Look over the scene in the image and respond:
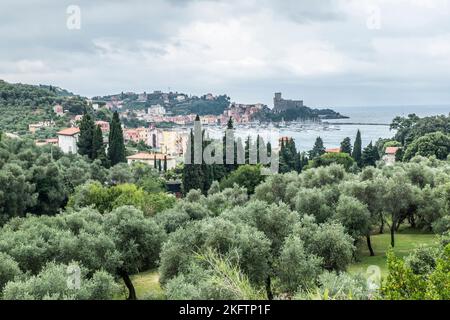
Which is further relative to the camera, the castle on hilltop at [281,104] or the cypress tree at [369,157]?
the castle on hilltop at [281,104]

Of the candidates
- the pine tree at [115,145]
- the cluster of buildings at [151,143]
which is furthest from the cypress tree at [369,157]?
the pine tree at [115,145]

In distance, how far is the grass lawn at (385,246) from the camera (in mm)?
26839

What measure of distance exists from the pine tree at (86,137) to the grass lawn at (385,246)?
41182mm

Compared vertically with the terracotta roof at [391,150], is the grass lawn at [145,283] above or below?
below

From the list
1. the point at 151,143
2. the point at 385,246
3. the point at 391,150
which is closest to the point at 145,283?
the point at 385,246

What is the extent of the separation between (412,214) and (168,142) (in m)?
95.1

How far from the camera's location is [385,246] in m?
30.7

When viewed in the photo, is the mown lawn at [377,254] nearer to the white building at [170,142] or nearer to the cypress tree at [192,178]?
the cypress tree at [192,178]

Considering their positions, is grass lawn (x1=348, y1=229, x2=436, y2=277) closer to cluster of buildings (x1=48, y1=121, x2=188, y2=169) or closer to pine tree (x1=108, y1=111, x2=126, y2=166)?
pine tree (x1=108, y1=111, x2=126, y2=166)

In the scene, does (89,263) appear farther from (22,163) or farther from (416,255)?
(22,163)

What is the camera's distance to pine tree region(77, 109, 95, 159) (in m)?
→ 62.8

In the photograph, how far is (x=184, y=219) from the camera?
96.1 feet

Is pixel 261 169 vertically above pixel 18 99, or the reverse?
pixel 18 99
